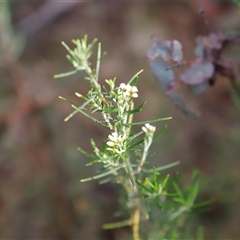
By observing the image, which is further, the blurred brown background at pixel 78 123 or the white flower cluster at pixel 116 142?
the blurred brown background at pixel 78 123

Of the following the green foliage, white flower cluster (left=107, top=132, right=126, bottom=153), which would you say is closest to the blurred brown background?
the green foliage

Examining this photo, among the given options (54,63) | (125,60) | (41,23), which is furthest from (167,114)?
(41,23)

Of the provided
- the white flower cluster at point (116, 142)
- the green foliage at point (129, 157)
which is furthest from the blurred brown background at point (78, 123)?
the white flower cluster at point (116, 142)

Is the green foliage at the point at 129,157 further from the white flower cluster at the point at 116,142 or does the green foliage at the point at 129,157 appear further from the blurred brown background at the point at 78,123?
the blurred brown background at the point at 78,123

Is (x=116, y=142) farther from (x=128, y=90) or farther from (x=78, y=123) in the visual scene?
(x=78, y=123)

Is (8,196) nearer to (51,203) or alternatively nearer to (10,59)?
(51,203)

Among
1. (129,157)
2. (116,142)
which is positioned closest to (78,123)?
(129,157)

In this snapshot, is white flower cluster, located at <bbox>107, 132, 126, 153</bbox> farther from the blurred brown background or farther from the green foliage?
the blurred brown background
